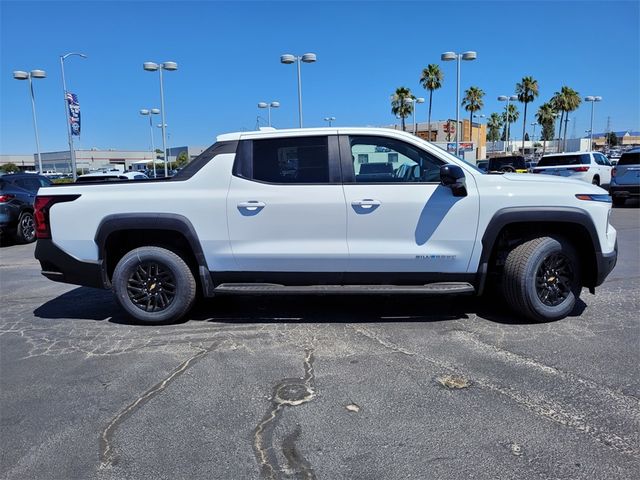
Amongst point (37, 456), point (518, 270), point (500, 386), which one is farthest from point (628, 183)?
point (37, 456)

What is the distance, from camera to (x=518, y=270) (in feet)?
15.8

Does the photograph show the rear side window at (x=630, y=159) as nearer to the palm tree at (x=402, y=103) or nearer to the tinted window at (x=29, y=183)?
the tinted window at (x=29, y=183)

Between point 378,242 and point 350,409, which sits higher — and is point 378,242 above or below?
above

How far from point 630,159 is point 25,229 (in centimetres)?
1809

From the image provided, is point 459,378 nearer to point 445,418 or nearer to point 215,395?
point 445,418

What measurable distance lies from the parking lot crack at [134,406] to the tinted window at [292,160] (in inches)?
67.1

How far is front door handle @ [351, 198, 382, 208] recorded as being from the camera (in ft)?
15.4

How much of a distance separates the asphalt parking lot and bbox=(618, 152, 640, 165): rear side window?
13274 millimetres

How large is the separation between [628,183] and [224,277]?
1609cm

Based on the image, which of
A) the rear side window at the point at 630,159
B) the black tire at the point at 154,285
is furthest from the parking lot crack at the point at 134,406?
the rear side window at the point at 630,159

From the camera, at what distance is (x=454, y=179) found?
4.52m

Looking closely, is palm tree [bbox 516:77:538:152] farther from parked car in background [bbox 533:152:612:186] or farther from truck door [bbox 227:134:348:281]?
truck door [bbox 227:134:348:281]

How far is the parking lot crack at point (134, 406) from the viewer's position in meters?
2.94

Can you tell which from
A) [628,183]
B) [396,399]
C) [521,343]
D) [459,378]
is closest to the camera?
[396,399]
